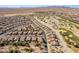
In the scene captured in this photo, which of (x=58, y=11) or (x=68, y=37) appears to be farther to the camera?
(x=58, y=11)

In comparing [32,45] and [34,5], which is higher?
[34,5]

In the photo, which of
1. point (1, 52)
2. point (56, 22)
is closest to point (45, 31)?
point (56, 22)

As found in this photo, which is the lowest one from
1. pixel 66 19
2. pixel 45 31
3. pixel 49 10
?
pixel 45 31

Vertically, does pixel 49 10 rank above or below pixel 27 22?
above

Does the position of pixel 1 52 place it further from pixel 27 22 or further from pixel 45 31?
pixel 45 31

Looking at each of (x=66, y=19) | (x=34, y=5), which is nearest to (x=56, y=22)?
(x=66, y=19)

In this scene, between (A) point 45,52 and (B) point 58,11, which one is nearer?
(A) point 45,52
